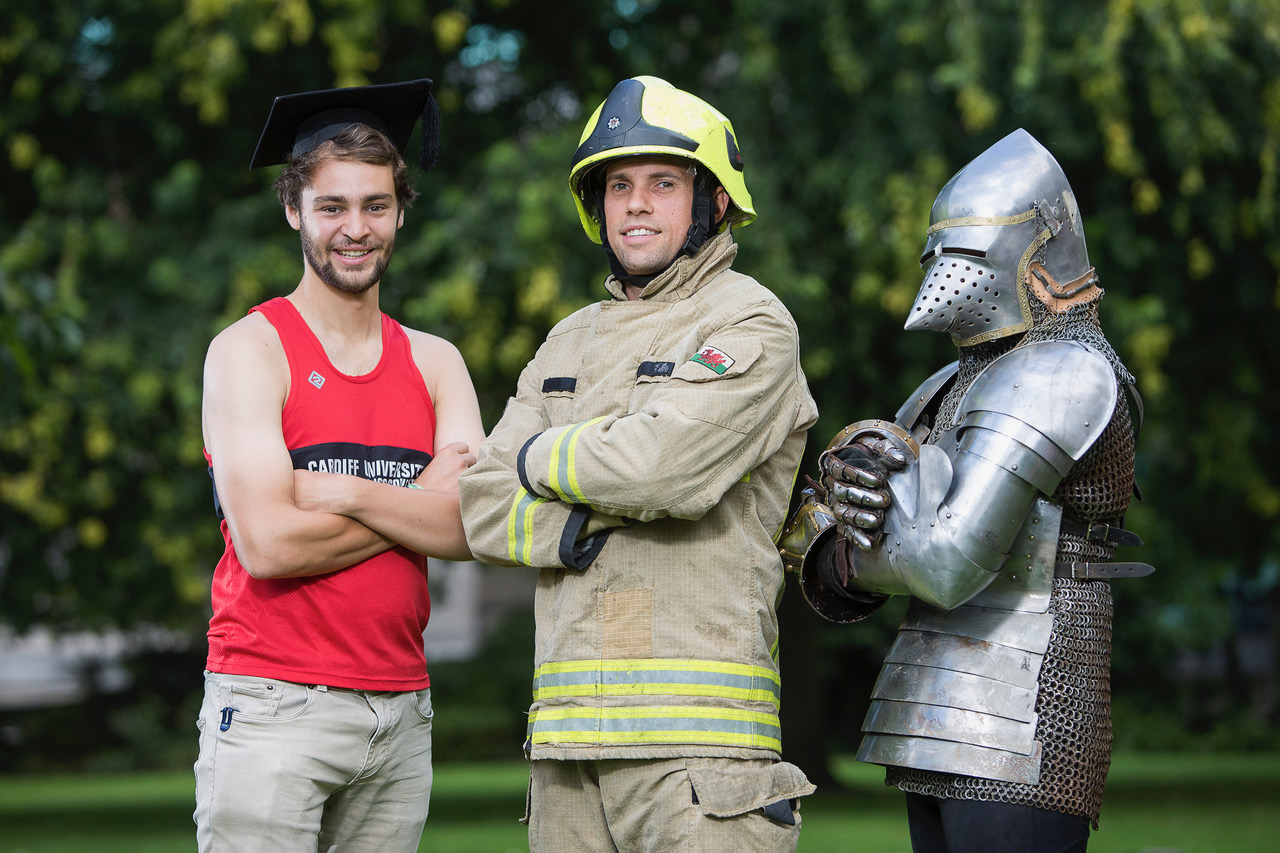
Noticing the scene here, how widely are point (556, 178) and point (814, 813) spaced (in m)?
6.11

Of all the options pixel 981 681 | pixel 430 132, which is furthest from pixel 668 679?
pixel 430 132

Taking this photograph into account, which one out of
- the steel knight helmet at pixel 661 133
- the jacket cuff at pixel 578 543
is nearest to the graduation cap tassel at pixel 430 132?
the steel knight helmet at pixel 661 133

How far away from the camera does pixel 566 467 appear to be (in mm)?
3285

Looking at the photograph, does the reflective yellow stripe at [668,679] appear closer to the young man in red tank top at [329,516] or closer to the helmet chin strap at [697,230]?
the young man in red tank top at [329,516]

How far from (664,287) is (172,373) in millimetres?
6775

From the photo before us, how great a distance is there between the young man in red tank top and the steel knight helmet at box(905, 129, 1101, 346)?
1.33m

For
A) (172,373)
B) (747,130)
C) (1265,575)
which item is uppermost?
(747,130)

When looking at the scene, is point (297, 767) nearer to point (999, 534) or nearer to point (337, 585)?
point (337, 585)

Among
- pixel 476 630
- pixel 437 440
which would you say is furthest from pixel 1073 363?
pixel 476 630

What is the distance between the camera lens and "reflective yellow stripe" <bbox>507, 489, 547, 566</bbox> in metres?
3.37

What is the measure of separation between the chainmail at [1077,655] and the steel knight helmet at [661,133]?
0.89 m

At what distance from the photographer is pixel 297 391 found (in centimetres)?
355

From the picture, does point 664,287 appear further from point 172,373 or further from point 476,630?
point 476,630

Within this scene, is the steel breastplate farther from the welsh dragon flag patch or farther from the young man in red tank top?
the young man in red tank top
